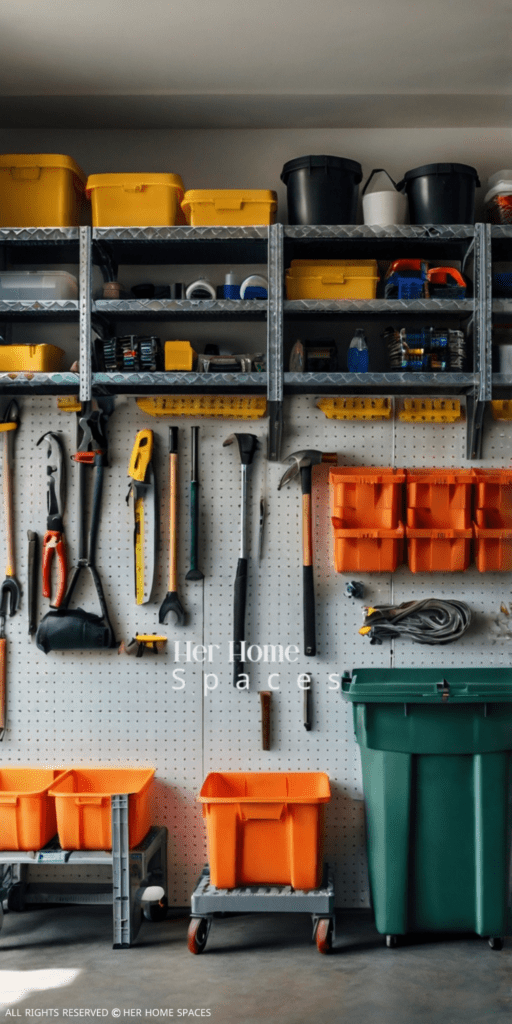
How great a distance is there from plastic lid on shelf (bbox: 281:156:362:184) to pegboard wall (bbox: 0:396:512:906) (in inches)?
34.7

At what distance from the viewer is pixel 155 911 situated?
10.1 feet

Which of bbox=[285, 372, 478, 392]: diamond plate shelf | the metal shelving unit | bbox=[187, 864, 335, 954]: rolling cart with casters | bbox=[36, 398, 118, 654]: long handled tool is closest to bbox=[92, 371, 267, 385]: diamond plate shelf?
the metal shelving unit

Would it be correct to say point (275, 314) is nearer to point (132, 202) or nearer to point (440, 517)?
point (132, 202)

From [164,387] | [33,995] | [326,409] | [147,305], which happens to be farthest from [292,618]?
[33,995]

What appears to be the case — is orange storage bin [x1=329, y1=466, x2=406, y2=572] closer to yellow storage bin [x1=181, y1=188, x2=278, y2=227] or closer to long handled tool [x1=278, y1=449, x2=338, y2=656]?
long handled tool [x1=278, y1=449, x2=338, y2=656]

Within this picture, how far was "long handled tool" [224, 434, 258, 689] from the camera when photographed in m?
3.20

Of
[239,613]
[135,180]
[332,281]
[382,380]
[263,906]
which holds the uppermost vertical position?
[135,180]

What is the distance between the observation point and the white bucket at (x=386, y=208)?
3082mm

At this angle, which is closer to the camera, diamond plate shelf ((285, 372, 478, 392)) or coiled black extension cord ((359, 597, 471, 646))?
diamond plate shelf ((285, 372, 478, 392))

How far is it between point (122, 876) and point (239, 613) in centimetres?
105

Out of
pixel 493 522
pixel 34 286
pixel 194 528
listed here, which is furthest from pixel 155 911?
pixel 34 286

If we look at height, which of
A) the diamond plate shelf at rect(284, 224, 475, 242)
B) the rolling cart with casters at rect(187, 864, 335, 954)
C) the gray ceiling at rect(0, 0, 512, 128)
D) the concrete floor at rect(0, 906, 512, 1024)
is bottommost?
the concrete floor at rect(0, 906, 512, 1024)

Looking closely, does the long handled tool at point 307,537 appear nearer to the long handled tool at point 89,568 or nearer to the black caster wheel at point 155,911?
the long handled tool at point 89,568

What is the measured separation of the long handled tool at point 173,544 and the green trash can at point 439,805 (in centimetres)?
79
